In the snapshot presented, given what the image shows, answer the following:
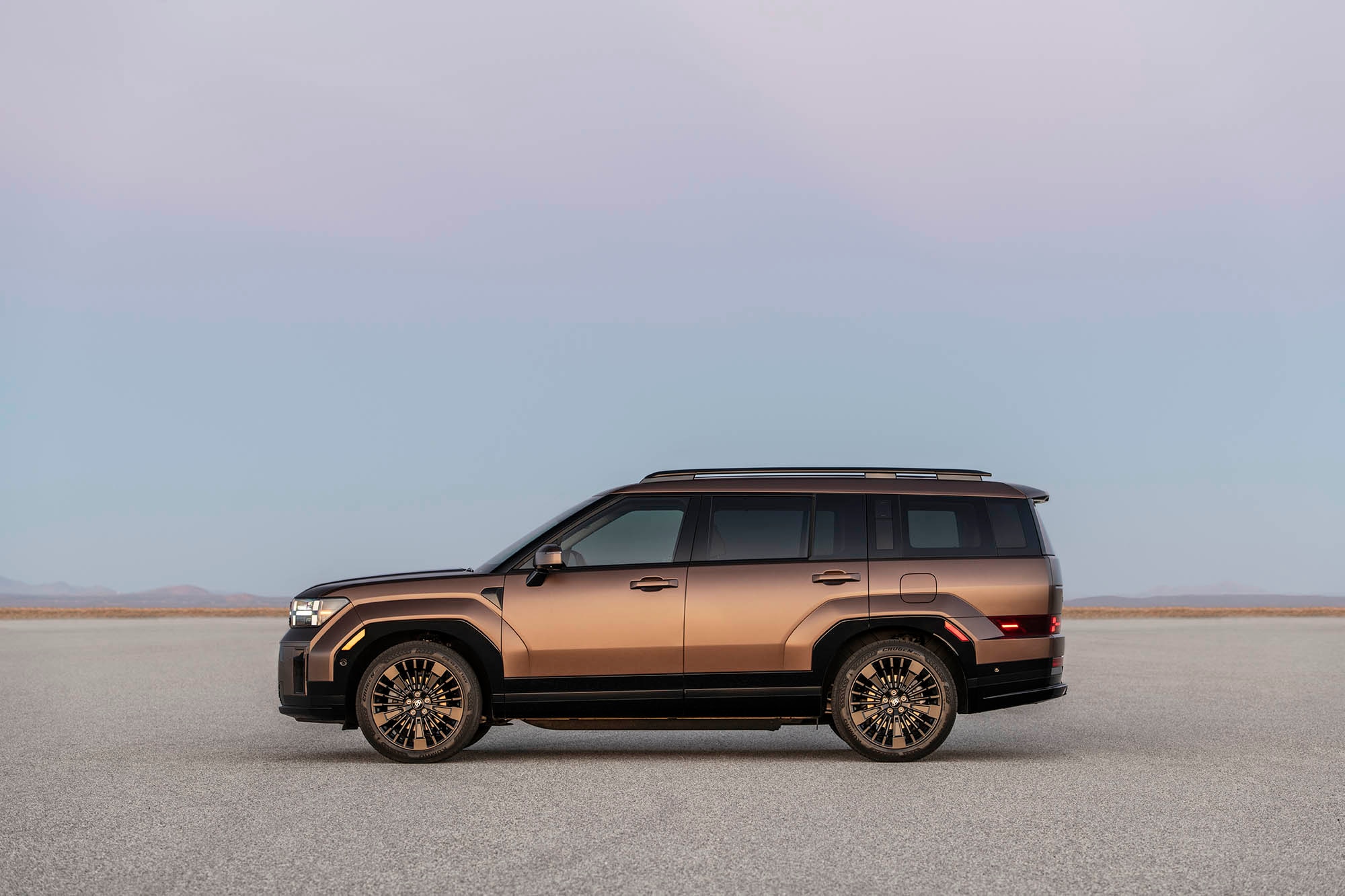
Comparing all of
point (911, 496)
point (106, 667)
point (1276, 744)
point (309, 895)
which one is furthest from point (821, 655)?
point (106, 667)

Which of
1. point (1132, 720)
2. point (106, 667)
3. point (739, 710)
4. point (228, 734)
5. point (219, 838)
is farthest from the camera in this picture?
point (106, 667)

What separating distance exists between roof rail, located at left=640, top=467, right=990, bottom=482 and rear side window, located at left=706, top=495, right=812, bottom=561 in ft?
0.68

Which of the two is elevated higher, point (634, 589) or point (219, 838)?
point (634, 589)

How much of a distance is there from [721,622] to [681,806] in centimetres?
215

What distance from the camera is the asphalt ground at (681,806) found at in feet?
20.5

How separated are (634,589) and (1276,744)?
530 cm

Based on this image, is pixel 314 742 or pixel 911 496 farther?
pixel 314 742

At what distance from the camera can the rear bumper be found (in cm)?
1008

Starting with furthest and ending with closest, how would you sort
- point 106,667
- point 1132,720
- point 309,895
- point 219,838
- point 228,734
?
point 106,667 → point 1132,720 → point 228,734 → point 219,838 → point 309,895

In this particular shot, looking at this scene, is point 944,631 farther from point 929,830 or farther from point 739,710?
point 929,830

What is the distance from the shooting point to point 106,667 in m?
19.5

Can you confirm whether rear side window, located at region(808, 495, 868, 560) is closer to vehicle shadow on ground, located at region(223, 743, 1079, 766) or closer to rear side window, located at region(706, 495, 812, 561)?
rear side window, located at region(706, 495, 812, 561)

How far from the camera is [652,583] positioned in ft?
32.9

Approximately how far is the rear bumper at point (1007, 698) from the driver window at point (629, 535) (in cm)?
246
